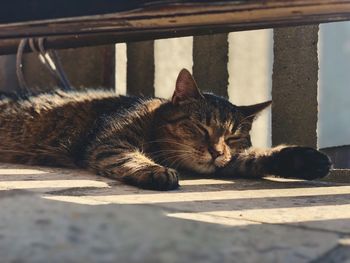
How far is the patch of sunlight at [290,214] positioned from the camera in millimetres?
1498

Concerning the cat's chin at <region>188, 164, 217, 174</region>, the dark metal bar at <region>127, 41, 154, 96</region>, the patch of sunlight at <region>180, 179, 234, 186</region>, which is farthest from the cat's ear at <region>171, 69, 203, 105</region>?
the dark metal bar at <region>127, 41, 154, 96</region>

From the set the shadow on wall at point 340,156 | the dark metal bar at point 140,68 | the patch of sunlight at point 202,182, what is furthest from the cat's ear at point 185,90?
the shadow on wall at point 340,156

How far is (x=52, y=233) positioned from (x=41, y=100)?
2076 millimetres

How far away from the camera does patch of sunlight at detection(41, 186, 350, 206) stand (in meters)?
1.74

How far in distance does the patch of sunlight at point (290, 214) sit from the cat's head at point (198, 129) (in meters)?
1.00

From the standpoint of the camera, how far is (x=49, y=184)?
201 centimetres

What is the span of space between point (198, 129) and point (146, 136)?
0.28 m

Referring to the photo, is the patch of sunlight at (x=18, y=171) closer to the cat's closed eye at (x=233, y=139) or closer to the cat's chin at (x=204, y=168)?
the cat's chin at (x=204, y=168)

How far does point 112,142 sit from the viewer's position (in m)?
2.69

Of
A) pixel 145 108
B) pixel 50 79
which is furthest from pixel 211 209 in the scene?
pixel 50 79

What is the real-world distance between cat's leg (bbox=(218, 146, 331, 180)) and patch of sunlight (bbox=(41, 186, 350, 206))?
0.58 ft

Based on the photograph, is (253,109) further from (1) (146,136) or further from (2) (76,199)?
(2) (76,199)

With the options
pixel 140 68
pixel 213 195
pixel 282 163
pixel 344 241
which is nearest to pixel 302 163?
pixel 282 163

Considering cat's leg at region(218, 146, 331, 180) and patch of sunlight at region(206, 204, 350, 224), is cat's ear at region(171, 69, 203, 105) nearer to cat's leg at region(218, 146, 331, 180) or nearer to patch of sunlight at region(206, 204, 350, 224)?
cat's leg at region(218, 146, 331, 180)
